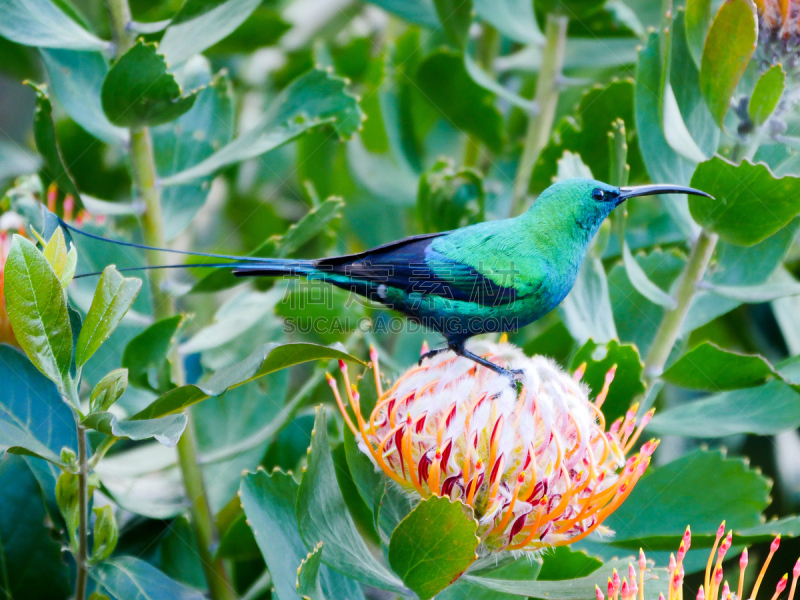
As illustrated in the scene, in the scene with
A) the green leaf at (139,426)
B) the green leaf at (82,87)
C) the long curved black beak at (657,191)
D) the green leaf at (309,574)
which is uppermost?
the green leaf at (82,87)

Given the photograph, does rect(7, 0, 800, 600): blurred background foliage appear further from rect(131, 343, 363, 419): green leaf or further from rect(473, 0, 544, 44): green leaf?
rect(131, 343, 363, 419): green leaf

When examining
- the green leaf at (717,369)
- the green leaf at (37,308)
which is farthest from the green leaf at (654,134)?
the green leaf at (37,308)

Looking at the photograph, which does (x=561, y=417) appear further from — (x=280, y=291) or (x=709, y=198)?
(x=280, y=291)

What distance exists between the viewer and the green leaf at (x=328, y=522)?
1139 millimetres

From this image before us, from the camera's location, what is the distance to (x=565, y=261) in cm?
163

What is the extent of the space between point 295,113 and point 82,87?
1.62ft

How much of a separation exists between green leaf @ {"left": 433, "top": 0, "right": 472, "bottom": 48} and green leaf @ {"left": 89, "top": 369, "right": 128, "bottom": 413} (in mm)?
1295

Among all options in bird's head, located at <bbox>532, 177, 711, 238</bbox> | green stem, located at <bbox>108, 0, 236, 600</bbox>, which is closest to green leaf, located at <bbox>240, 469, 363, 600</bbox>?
green stem, located at <bbox>108, 0, 236, 600</bbox>

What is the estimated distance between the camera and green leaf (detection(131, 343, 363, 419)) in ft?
3.34

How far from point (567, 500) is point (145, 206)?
3.68 feet

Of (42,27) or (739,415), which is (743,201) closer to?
(739,415)

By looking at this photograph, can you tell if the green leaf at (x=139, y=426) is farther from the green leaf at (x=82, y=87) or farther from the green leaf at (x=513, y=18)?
the green leaf at (x=513, y=18)

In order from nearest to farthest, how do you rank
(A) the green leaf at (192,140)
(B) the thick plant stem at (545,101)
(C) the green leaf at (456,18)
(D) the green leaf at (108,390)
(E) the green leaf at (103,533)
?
(D) the green leaf at (108,390)
(E) the green leaf at (103,533)
(A) the green leaf at (192,140)
(C) the green leaf at (456,18)
(B) the thick plant stem at (545,101)

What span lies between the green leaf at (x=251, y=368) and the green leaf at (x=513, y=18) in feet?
3.80
